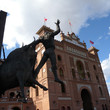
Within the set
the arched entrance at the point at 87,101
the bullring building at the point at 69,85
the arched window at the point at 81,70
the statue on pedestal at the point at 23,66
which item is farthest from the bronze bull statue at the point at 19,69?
the arched entrance at the point at 87,101

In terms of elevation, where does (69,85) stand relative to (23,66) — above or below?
above

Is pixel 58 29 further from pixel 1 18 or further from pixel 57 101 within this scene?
pixel 57 101

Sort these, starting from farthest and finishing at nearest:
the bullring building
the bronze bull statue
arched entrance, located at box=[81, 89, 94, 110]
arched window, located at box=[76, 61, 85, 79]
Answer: arched window, located at box=[76, 61, 85, 79] < arched entrance, located at box=[81, 89, 94, 110] < the bullring building < the bronze bull statue

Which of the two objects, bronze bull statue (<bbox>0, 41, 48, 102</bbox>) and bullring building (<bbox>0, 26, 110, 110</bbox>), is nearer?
bronze bull statue (<bbox>0, 41, 48, 102</bbox>)

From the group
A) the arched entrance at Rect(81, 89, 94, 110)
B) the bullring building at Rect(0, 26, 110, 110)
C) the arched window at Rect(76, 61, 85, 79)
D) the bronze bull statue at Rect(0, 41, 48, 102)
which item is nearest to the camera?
the bronze bull statue at Rect(0, 41, 48, 102)

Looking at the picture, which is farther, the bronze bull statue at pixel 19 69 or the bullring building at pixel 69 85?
the bullring building at pixel 69 85

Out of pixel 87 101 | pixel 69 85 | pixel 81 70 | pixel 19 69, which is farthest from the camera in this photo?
pixel 81 70

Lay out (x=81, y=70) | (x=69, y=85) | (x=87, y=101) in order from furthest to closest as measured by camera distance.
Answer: (x=81, y=70)
(x=87, y=101)
(x=69, y=85)

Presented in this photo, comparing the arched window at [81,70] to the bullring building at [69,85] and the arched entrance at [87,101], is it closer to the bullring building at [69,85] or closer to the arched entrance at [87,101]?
the bullring building at [69,85]

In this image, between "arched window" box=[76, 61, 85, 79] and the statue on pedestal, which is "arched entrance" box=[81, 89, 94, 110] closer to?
"arched window" box=[76, 61, 85, 79]

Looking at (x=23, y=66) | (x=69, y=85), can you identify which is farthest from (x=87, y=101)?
(x=23, y=66)

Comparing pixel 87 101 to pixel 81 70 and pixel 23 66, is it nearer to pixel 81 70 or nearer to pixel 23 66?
pixel 81 70

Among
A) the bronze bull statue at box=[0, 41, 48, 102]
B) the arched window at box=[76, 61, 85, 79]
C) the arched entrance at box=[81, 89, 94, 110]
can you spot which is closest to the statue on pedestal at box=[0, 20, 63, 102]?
the bronze bull statue at box=[0, 41, 48, 102]

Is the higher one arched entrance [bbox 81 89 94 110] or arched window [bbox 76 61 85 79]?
arched window [bbox 76 61 85 79]
